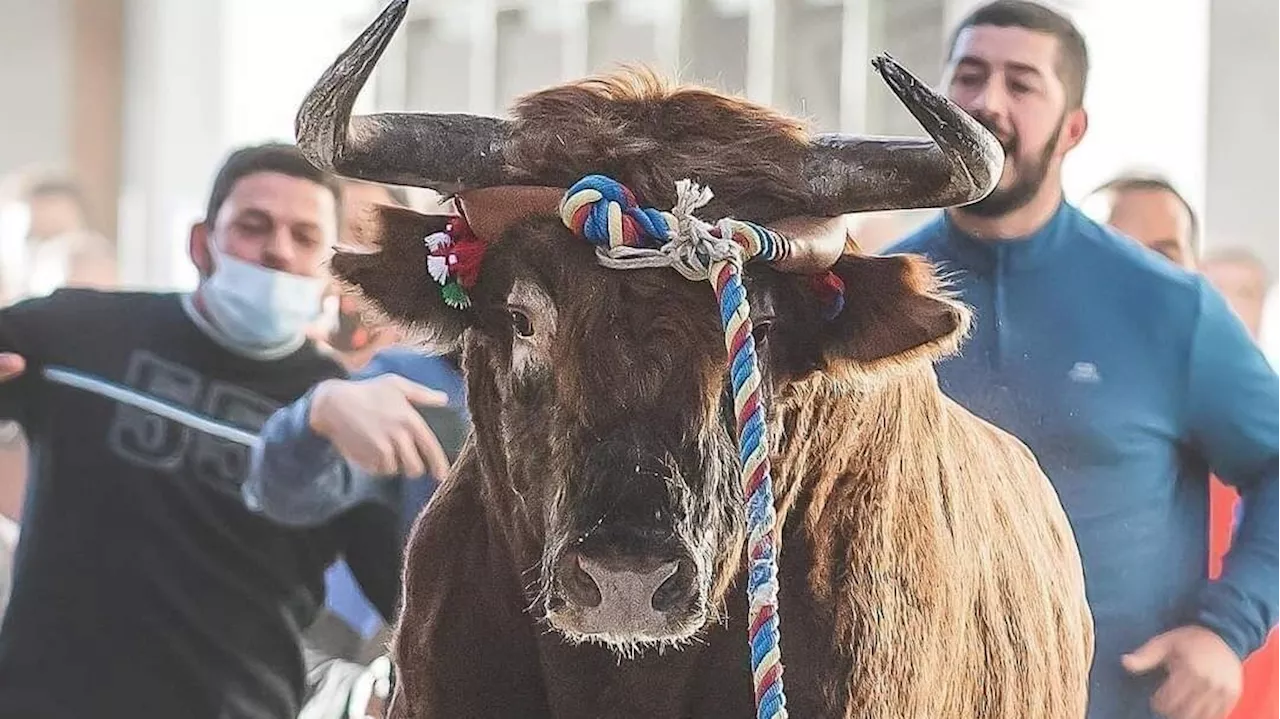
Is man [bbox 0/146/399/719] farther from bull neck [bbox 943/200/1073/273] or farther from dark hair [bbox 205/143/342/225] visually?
bull neck [bbox 943/200/1073/273]

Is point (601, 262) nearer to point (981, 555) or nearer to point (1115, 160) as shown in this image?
point (981, 555)

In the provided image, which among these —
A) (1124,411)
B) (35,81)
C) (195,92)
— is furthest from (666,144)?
(35,81)

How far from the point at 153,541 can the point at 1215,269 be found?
1782mm

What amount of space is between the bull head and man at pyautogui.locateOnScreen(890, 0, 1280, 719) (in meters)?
0.61

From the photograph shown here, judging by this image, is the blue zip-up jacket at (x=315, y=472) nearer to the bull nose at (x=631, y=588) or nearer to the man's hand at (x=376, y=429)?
the man's hand at (x=376, y=429)

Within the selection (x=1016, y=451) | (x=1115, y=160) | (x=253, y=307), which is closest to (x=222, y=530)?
(x=253, y=307)

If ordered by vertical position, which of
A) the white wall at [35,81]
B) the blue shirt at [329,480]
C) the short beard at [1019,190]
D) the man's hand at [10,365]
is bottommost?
the blue shirt at [329,480]

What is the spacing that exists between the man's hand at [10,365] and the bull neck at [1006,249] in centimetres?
155

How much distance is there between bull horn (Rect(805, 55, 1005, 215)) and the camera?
138cm

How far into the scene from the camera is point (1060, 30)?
223 cm

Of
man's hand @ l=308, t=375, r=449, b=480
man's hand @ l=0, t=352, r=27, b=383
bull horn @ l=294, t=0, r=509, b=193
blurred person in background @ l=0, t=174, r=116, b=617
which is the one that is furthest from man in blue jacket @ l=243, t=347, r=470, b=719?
bull horn @ l=294, t=0, r=509, b=193

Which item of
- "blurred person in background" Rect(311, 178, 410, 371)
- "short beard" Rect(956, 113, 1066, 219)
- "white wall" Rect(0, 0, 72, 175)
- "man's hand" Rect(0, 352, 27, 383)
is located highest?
"white wall" Rect(0, 0, 72, 175)

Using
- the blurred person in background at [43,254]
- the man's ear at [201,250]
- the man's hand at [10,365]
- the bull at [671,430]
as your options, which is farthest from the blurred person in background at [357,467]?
the bull at [671,430]

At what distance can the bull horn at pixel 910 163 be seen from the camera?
1384 millimetres
